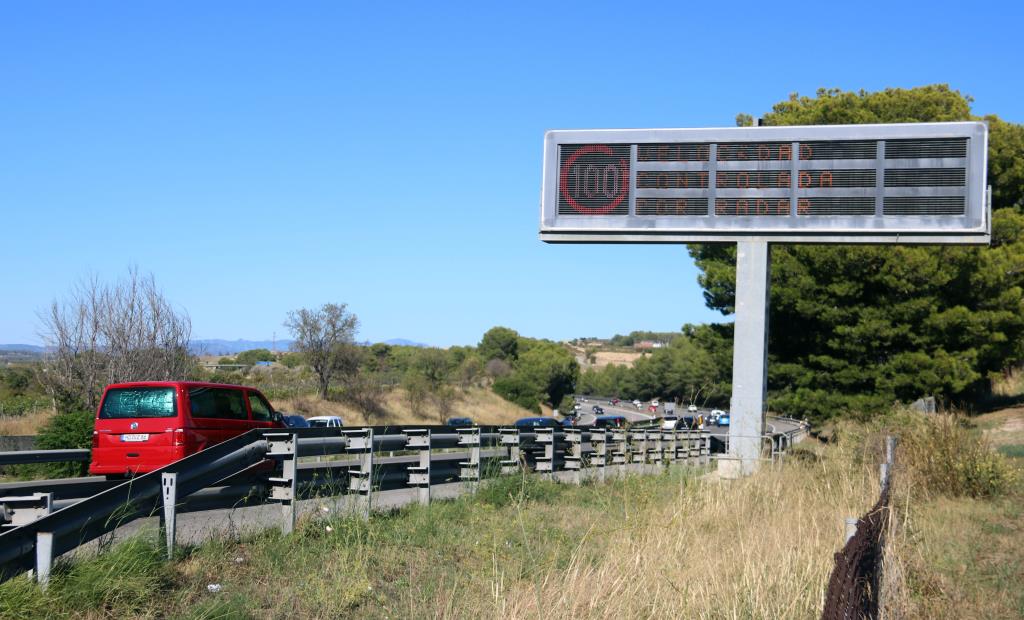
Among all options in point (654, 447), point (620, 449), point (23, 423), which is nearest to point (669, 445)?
point (654, 447)

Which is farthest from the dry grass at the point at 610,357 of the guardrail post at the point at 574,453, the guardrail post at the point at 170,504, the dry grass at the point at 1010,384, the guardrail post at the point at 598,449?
the guardrail post at the point at 170,504

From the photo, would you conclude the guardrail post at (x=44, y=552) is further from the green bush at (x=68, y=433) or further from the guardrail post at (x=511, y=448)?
the green bush at (x=68, y=433)

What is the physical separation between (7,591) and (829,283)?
31501mm

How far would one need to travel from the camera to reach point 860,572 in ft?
17.8

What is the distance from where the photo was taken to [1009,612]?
8.27 meters

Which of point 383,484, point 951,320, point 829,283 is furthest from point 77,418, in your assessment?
point 951,320

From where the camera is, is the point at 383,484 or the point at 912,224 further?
the point at 912,224

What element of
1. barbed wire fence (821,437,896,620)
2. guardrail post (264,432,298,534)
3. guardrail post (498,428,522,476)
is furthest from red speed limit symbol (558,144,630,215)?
barbed wire fence (821,437,896,620)

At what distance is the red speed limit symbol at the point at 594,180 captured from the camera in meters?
19.4

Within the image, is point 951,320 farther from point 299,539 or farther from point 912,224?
point 299,539

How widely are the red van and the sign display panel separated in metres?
7.84

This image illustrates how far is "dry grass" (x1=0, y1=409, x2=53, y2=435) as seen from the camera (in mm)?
30016

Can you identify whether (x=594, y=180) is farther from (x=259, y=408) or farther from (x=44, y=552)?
(x=44, y=552)

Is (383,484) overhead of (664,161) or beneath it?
beneath
